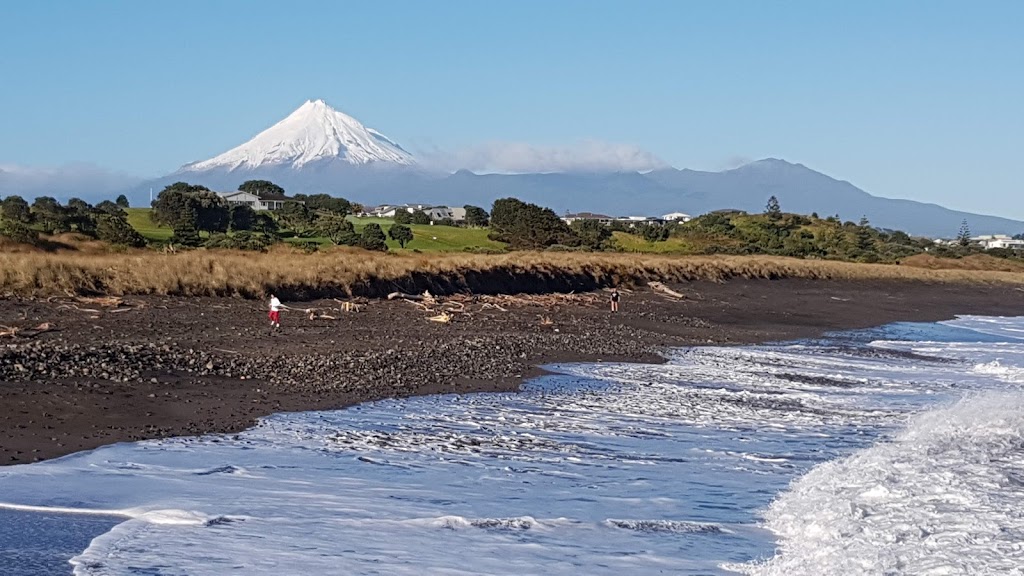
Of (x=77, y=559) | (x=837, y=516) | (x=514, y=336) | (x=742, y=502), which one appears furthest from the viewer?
(x=514, y=336)

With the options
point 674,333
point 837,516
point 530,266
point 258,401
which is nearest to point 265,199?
point 530,266

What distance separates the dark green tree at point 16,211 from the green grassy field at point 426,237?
15.7ft

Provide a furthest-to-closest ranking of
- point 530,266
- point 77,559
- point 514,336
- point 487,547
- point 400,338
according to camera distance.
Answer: point 530,266 → point 514,336 → point 400,338 → point 487,547 → point 77,559

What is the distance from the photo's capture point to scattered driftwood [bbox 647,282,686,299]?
37.6 metres

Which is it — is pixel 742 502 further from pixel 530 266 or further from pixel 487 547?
pixel 530 266

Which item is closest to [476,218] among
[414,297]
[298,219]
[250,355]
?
[298,219]

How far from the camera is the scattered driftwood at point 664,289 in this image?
37.6 m

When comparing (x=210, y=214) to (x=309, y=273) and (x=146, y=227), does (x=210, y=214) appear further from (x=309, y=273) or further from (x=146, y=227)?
(x=309, y=273)

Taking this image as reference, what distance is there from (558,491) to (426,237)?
50343 millimetres

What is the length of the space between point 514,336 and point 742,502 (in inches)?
491

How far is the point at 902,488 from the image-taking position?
9.38 metres

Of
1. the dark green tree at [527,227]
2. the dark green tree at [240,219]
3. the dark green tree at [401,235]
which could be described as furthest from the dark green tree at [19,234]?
the dark green tree at [527,227]

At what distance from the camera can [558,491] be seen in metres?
8.95

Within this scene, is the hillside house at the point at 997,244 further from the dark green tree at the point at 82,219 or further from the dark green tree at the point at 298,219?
the dark green tree at the point at 82,219
